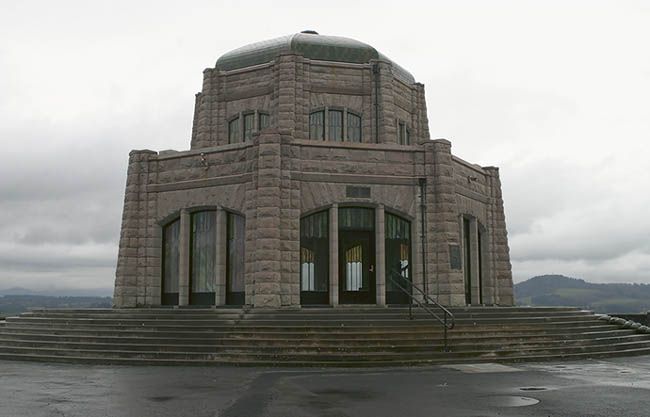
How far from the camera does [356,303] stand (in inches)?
908

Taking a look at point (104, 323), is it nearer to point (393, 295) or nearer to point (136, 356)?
point (136, 356)

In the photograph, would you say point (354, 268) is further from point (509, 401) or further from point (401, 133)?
point (509, 401)

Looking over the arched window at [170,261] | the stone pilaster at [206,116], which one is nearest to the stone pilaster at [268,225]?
the arched window at [170,261]

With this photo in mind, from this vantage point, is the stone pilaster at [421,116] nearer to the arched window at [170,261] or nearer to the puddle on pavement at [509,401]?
the arched window at [170,261]

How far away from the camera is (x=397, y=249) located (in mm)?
23625

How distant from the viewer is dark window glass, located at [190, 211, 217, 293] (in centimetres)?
A: 2392

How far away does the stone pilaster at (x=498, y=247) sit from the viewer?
27.7 metres

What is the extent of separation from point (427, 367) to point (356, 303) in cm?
699

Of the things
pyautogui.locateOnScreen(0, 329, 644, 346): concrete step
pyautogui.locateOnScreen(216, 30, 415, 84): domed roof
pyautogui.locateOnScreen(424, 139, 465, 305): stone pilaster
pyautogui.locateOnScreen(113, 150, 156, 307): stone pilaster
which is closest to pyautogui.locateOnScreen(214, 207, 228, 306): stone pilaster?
pyautogui.locateOnScreen(113, 150, 156, 307): stone pilaster

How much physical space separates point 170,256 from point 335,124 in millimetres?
8849

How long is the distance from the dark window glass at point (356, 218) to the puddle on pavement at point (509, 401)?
1192cm

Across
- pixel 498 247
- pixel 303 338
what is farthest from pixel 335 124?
pixel 303 338

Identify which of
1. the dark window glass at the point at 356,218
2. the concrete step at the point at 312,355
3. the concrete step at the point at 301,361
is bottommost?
the concrete step at the point at 301,361

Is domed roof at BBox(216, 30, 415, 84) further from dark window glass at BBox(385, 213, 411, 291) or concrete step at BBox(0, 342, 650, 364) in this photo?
concrete step at BBox(0, 342, 650, 364)
